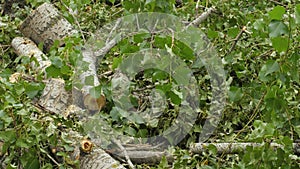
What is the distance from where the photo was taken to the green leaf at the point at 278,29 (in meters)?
1.27

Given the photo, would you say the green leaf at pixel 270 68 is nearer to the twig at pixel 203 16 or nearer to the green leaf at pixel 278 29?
the green leaf at pixel 278 29

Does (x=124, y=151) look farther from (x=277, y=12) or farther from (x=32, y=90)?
(x=277, y=12)

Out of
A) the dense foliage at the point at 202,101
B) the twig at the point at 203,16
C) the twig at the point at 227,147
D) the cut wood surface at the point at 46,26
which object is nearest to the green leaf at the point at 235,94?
the dense foliage at the point at 202,101

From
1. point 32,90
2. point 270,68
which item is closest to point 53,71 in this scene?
point 32,90

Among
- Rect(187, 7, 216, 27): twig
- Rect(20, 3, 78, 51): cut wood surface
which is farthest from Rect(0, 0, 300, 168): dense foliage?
Rect(20, 3, 78, 51): cut wood surface

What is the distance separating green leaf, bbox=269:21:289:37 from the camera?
1.27 m

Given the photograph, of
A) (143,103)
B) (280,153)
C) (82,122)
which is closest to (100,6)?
(143,103)

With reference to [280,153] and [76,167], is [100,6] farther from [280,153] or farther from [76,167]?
[280,153]

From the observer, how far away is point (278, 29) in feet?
4.16

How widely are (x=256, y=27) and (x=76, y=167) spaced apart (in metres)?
0.69

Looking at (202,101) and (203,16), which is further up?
(203,16)

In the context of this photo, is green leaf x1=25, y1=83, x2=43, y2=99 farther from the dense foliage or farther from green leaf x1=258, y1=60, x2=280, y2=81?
green leaf x1=258, y1=60, x2=280, y2=81

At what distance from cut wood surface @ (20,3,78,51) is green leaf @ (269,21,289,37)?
1567 mm

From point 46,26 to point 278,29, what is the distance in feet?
5.75
